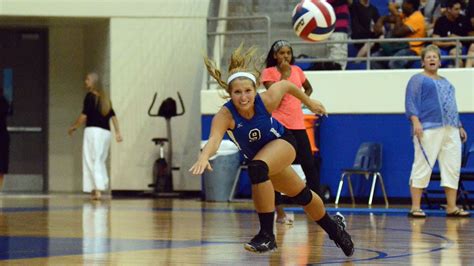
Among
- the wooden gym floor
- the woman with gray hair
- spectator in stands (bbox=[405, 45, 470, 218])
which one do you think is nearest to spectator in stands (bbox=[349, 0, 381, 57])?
the wooden gym floor

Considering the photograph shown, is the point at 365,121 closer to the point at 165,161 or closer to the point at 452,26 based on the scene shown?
the point at 452,26

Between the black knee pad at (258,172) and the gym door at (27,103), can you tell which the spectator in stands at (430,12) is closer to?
the gym door at (27,103)

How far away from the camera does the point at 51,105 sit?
946 inches

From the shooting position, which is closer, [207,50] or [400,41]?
[400,41]

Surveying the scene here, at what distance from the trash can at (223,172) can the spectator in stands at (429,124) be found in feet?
17.1

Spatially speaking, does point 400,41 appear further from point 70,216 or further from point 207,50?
point 70,216

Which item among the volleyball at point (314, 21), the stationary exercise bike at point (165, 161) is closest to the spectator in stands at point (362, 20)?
the stationary exercise bike at point (165, 161)

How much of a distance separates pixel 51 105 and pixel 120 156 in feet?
9.32

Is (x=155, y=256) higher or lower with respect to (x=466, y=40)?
lower

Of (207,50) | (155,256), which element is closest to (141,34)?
(207,50)

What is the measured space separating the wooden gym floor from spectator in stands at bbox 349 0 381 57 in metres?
3.99

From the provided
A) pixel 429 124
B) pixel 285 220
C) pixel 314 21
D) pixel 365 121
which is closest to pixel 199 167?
pixel 285 220

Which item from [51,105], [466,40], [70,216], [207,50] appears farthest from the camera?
[51,105]

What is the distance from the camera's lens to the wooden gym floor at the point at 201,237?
9055 millimetres
